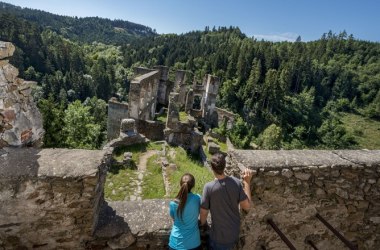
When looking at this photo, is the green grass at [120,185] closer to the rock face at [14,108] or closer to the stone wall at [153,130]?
the rock face at [14,108]

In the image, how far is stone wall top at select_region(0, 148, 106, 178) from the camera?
10.1 feet

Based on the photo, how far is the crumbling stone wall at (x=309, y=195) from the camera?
152 inches

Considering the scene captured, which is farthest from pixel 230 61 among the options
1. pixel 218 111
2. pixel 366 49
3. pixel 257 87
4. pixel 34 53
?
pixel 366 49

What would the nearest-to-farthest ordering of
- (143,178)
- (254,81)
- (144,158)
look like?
(143,178) < (144,158) < (254,81)

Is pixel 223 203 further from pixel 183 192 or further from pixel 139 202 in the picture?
pixel 139 202

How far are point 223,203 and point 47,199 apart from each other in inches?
80.7

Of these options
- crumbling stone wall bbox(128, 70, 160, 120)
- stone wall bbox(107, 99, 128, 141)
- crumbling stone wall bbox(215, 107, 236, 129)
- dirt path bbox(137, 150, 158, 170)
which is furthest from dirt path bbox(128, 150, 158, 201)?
crumbling stone wall bbox(215, 107, 236, 129)

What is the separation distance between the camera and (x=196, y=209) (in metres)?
3.41

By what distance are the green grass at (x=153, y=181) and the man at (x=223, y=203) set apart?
5798 mm

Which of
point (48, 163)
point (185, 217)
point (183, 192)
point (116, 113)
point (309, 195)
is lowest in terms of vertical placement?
point (116, 113)

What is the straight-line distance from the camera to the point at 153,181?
33.7 ft

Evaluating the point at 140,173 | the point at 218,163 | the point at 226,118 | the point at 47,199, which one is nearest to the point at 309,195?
the point at 218,163

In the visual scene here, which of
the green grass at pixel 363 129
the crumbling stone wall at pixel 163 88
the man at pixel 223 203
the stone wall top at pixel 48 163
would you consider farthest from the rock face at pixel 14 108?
the green grass at pixel 363 129

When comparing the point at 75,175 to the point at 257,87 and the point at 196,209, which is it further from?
the point at 257,87
